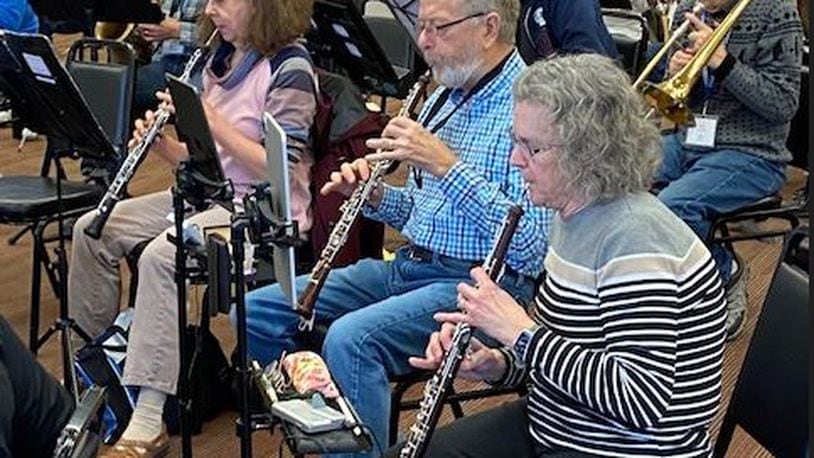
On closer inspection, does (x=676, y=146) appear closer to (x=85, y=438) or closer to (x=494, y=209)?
(x=494, y=209)

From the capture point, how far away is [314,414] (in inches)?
77.0

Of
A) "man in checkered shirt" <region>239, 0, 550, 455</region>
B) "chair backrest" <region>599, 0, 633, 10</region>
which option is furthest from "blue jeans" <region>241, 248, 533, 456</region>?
"chair backrest" <region>599, 0, 633, 10</region>

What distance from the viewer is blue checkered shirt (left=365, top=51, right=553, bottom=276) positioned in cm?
237

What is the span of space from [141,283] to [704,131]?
1.66 m

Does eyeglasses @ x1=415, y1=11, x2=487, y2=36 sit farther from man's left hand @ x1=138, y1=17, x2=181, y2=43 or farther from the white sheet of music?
man's left hand @ x1=138, y1=17, x2=181, y2=43

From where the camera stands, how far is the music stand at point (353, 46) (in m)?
3.58

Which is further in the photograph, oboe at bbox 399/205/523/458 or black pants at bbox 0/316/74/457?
oboe at bbox 399/205/523/458

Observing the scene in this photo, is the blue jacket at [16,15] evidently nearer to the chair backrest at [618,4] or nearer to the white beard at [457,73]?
the white beard at [457,73]

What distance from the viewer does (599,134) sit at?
1.86 m

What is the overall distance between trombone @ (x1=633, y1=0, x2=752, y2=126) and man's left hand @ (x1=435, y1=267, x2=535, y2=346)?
1.57 m

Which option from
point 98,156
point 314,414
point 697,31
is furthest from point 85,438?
Result: point 697,31

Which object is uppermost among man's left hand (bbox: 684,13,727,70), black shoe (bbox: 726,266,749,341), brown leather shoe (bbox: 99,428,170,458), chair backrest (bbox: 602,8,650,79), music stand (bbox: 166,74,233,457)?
music stand (bbox: 166,74,233,457)

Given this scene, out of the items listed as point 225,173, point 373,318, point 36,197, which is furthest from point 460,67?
point 36,197

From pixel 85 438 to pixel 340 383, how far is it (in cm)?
82
